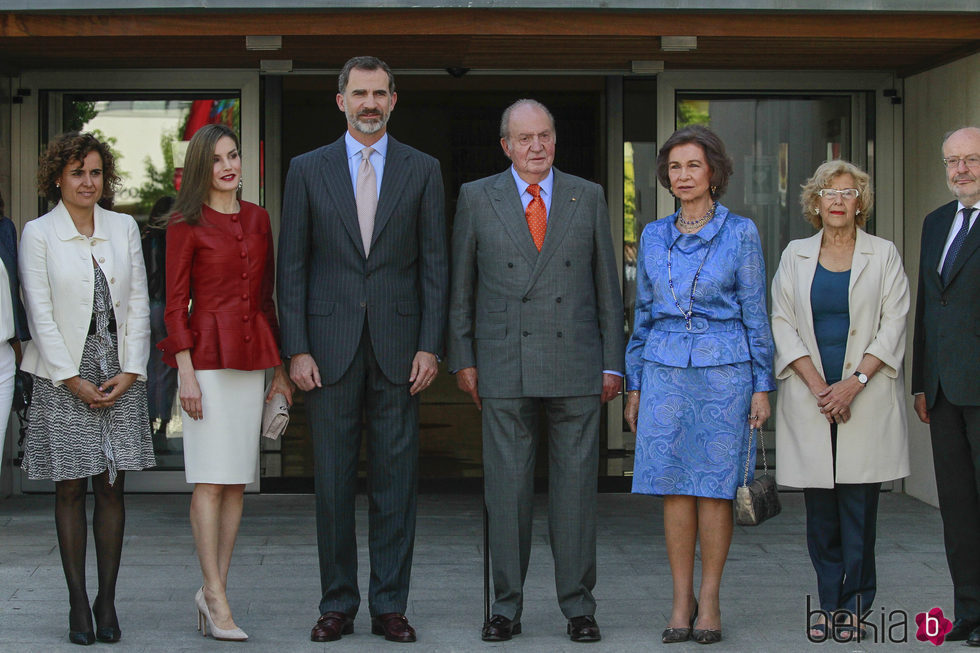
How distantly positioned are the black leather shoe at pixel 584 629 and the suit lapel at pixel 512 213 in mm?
1413

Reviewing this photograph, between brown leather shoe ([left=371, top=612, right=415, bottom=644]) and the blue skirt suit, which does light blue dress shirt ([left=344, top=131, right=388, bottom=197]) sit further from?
brown leather shoe ([left=371, top=612, right=415, bottom=644])

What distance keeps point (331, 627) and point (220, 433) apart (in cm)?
87

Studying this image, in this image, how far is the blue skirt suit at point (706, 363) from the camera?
16.3 feet

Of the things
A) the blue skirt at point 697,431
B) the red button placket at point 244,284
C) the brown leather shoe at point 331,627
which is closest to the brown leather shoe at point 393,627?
the brown leather shoe at point 331,627

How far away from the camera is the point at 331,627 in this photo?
16.5ft

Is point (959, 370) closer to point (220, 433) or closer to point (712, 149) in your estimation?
point (712, 149)

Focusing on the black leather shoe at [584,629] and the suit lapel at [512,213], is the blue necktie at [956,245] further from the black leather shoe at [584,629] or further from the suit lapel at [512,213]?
the black leather shoe at [584,629]

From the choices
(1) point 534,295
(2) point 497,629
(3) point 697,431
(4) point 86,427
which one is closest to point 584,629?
(2) point 497,629

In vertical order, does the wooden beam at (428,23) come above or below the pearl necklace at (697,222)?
above

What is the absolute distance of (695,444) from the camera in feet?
16.4

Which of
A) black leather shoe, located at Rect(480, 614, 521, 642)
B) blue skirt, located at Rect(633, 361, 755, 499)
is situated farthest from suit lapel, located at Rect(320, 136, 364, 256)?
black leather shoe, located at Rect(480, 614, 521, 642)

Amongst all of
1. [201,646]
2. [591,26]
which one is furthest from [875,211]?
[201,646]

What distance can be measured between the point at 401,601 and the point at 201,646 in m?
0.79

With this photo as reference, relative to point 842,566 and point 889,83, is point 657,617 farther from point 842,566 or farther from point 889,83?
point 889,83
